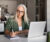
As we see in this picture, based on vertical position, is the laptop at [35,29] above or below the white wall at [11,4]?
below

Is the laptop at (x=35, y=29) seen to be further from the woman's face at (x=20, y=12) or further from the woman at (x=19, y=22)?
the woman's face at (x=20, y=12)

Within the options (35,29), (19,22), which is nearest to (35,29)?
(35,29)

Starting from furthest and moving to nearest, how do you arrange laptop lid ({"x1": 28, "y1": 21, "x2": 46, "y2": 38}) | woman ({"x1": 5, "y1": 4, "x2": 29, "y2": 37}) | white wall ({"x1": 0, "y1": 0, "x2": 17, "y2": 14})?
white wall ({"x1": 0, "y1": 0, "x2": 17, "y2": 14}) < woman ({"x1": 5, "y1": 4, "x2": 29, "y2": 37}) < laptop lid ({"x1": 28, "y1": 21, "x2": 46, "y2": 38})

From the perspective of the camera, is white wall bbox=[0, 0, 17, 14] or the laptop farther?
white wall bbox=[0, 0, 17, 14]

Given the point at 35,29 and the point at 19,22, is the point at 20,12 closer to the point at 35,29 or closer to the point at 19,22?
the point at 19,22

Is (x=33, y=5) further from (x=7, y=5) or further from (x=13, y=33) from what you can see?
(x=13, y=33)

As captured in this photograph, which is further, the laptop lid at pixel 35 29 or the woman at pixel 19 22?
the woman at pixel 19 22

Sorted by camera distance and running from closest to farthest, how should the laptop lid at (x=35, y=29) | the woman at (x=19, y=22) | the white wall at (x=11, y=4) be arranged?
the laptop lid at (x=35, y=29) → the woman at (x=19, y=22) → the white wall at (x=11, y=4)

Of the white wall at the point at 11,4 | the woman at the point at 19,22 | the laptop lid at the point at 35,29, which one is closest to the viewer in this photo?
the laptop lid at the point at 35,29

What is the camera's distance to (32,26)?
183cm

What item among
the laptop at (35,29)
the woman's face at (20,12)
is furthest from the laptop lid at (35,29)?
the woman's face at (20,12)

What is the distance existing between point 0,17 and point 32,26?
4247 millimetres

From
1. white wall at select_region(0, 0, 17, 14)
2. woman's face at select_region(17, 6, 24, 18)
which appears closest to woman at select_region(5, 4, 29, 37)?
woman's face at select_region(17, 6, 24, 18)

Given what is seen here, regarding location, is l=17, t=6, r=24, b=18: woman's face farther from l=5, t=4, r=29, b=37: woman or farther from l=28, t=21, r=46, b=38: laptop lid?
l=28, t=21, r=46, b=38: laptop lid
